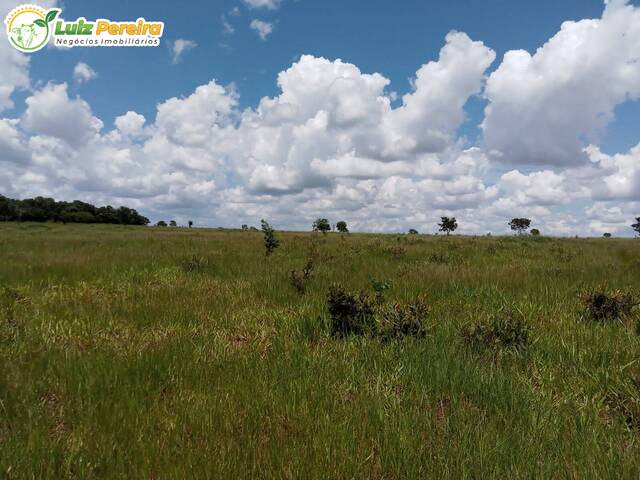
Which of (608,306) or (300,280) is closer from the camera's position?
(608,306)

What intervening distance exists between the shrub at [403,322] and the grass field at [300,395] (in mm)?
188

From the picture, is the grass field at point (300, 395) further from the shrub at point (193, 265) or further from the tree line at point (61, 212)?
the tree line at point (61, 212)

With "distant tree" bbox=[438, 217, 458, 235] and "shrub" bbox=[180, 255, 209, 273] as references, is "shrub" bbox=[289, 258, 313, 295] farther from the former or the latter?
"distant tree" bbox=[438, 217, 458, 235]

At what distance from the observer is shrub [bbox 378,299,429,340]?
454 centimetres

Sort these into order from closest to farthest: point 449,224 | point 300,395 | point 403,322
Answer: point 300,395
point 403,322
point 449,224

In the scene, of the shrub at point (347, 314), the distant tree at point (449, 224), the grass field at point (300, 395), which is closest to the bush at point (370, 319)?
the shrub at point (347, 314)

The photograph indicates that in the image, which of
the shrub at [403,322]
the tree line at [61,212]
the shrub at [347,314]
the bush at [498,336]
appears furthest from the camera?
the tree line at [61,212]

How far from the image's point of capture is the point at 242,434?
2.53m

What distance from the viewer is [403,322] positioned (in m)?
4.65

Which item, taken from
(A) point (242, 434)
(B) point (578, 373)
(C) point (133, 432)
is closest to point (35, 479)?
(C) point (133, 432)

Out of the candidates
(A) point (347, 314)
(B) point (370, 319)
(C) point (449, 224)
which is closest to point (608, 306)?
(B) point (370, 319)

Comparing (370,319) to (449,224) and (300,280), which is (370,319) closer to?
(300,280)

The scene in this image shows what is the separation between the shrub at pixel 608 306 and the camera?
5.31 meters

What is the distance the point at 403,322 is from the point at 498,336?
3.62ft
